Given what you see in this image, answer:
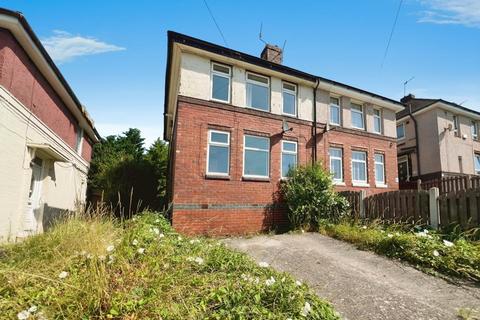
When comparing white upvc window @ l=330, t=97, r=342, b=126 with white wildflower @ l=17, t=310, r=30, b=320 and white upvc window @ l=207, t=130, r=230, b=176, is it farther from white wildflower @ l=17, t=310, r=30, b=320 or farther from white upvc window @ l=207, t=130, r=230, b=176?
white wildflower @ l=17, t=310, r=30, b=320

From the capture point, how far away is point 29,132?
884cm

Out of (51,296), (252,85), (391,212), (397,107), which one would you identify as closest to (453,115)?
(397,107)

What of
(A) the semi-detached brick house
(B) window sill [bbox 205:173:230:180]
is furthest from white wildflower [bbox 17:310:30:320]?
(B) window sill [bbox 205:173:230:180]

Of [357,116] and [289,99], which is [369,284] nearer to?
[289,99]

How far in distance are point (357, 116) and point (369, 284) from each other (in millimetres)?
12316

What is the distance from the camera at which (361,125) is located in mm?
14984

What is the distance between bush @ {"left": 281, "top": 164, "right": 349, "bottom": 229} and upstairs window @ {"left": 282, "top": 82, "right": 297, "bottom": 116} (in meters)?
3.08

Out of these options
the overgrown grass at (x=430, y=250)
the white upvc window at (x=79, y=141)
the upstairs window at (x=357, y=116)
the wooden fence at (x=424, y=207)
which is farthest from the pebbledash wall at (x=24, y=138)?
the upstairs window at (x=357, y=116)

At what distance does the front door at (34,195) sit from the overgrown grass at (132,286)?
6.78 meters

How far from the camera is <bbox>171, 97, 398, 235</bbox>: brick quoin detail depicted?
9.45 meters

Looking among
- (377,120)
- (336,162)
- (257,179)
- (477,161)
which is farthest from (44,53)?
(477,161)

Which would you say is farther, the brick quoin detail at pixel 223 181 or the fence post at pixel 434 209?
the brick quoin detail at pixel 223 181

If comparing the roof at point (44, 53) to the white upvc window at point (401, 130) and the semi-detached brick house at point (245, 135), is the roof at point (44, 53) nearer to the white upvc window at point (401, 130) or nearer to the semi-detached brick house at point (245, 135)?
the semi-detached brick house at point (245, 135)

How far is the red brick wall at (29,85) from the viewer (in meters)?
7.54
